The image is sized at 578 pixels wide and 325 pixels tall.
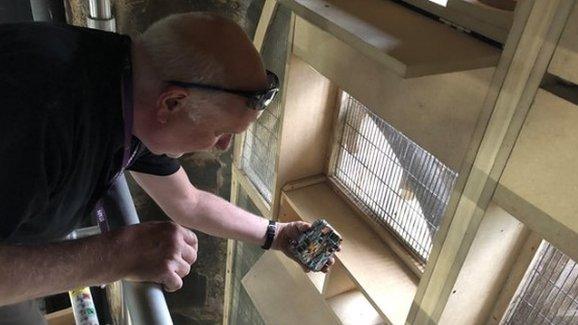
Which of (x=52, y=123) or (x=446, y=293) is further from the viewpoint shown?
(x=446, y=293)

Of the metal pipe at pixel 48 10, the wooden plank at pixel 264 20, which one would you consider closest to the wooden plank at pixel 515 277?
the wooden plank at pixel 264 20

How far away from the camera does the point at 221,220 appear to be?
4.30 feet

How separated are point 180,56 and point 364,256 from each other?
72 cm

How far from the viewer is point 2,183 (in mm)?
724

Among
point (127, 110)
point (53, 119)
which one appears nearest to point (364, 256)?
point (127, 110)

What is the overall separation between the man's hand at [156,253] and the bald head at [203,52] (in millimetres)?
269

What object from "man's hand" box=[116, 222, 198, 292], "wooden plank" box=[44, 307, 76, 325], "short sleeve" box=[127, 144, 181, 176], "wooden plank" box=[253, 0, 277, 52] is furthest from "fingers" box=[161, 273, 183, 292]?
"wooden plank" box=[44, 307, 76, 325]

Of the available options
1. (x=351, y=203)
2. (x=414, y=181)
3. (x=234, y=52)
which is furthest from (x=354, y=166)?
(x=234, y=52)

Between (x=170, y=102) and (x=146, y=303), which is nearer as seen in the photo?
(x=146, y=303)

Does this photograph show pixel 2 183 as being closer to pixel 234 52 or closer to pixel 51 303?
pixel 234 52

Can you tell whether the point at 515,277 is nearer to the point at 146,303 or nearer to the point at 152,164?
the point at 146,303

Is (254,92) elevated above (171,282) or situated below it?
above

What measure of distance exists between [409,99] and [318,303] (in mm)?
718

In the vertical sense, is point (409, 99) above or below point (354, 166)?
above
